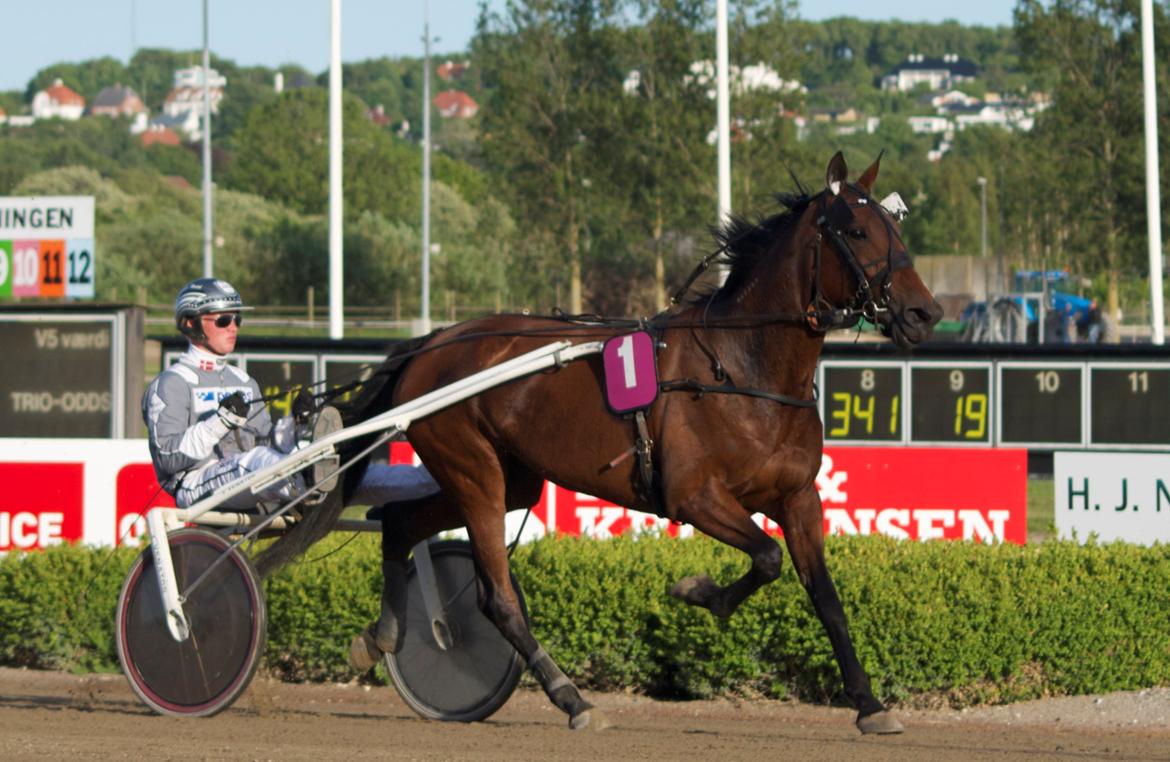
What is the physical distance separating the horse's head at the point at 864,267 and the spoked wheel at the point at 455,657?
1.67 meters

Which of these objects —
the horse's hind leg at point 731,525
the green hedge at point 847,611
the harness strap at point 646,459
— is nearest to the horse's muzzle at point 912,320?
the horse's hind leg at point 731,525

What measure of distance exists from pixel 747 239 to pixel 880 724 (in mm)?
1543

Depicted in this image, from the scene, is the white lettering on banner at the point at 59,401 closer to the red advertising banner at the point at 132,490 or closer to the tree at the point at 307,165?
the red advertising banner at the point at 132,490

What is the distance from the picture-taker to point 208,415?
18.9ft

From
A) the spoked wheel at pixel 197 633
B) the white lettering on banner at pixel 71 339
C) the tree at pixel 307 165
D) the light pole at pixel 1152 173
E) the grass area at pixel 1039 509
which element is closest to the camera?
the spoked wheel at pixel 197 633

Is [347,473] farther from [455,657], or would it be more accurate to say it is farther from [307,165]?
[307,165]

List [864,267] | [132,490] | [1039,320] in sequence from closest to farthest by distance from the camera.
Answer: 1. [864,267]
2. [132,490]
3. [1039,320]

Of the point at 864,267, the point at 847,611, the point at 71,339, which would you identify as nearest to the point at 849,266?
the point at 864,267

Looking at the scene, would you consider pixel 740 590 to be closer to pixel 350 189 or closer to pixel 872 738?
pixel 872 738

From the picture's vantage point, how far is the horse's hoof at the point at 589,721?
206 inches

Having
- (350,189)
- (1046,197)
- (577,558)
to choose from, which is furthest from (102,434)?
(350,189)

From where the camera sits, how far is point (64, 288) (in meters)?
13.8

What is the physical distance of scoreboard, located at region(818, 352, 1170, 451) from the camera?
10.9m

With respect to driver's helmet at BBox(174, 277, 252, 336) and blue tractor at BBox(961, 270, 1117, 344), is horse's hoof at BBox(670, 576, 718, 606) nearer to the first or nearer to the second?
driver's helmet at BBox(174, 277, 252, 336)
